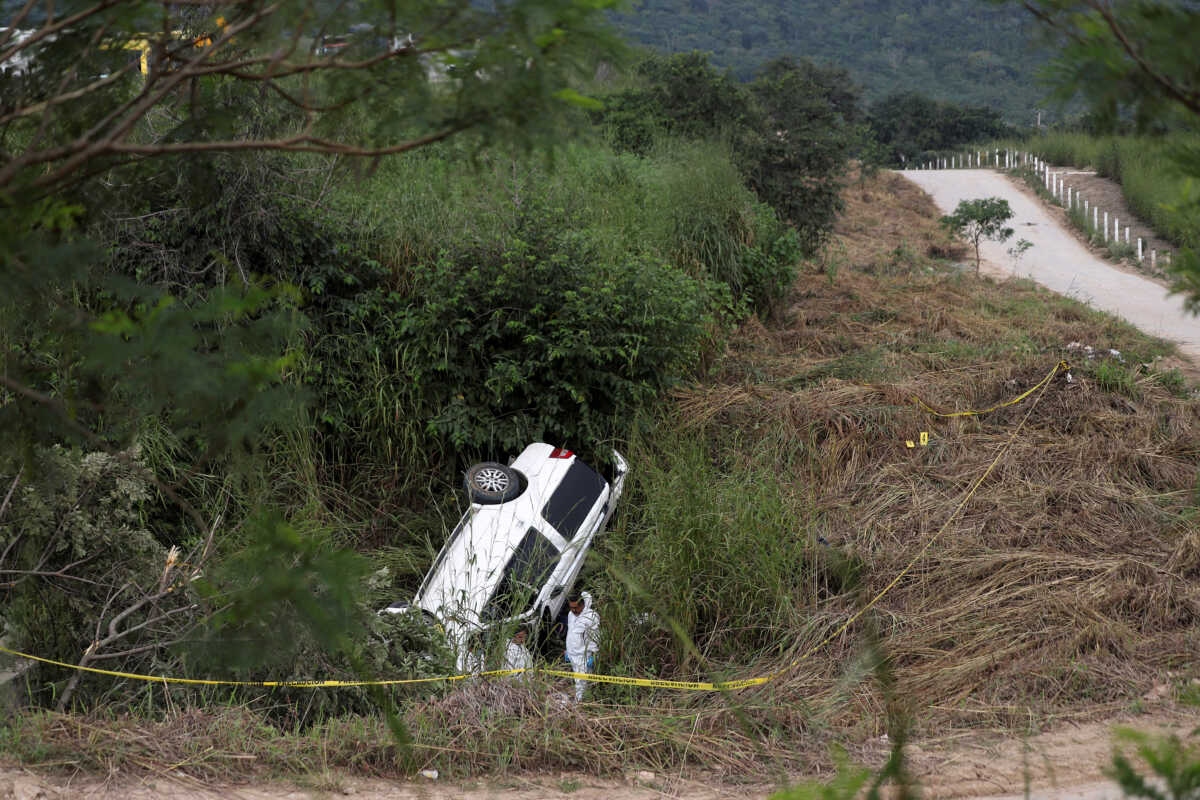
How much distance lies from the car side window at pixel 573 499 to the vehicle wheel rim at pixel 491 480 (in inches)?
15.5

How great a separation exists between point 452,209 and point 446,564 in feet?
14.6

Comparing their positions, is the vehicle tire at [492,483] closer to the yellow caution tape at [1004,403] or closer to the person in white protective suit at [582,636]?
the person in white protective suit at [582,636]

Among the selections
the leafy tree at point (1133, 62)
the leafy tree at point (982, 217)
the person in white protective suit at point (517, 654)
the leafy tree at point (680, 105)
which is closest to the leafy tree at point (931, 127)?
the leafy tree at point (982, 217)

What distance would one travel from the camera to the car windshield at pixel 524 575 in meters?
6.01

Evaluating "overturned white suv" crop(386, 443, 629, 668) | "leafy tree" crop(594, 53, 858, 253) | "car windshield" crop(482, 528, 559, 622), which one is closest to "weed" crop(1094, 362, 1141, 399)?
"overturned white suv" crop(386, 443, 629, 668)

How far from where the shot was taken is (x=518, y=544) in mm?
6688

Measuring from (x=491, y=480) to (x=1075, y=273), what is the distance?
15695 mm

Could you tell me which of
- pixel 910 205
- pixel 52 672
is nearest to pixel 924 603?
pixel 52 672

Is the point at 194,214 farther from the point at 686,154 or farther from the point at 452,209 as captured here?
the point at 686,154

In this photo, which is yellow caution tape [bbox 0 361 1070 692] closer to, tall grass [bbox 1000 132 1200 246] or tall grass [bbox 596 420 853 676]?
tall grass [bbox 596 420 853 676]

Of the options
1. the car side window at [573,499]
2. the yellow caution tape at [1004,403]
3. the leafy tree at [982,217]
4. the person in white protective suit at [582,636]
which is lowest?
the leafy tree at [982,217]

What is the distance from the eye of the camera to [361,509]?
8156mm

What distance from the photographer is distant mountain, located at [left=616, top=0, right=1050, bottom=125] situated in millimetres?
77625

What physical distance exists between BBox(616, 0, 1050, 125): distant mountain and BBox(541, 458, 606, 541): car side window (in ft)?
216
